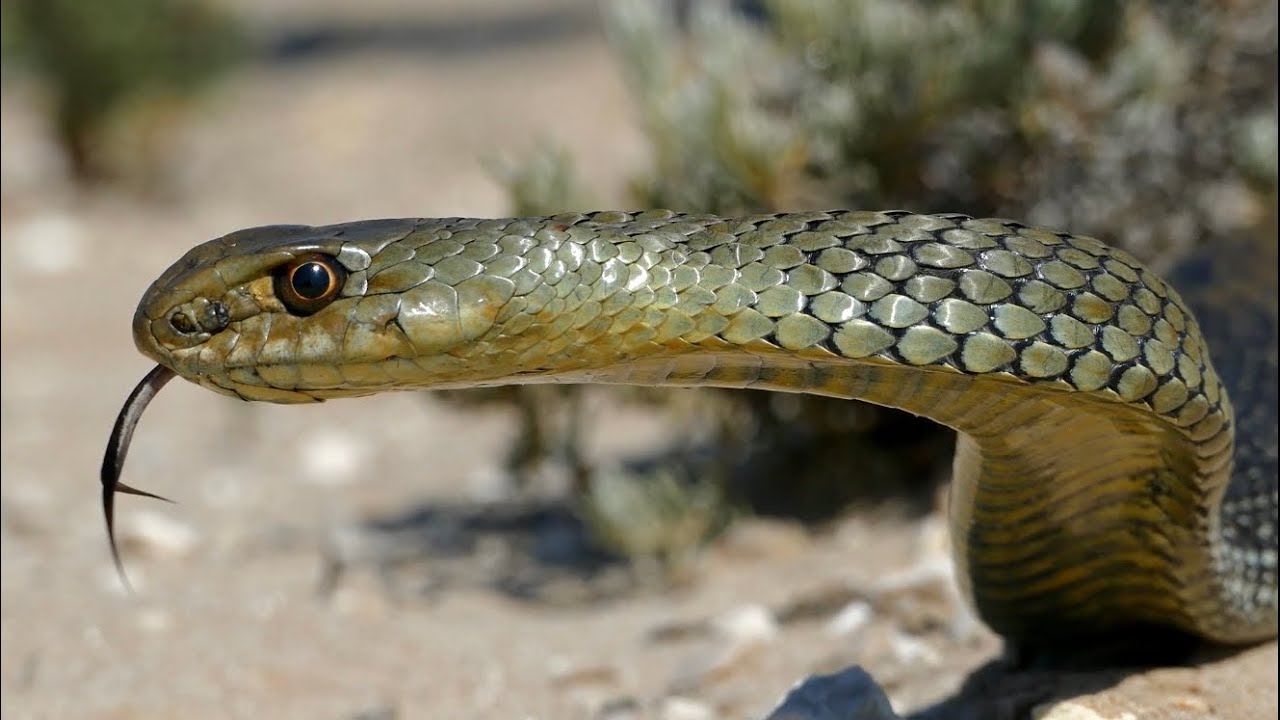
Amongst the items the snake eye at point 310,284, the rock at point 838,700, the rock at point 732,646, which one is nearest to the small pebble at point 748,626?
the rock at point 732,646

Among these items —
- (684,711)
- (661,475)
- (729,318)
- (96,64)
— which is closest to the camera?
(729,318)

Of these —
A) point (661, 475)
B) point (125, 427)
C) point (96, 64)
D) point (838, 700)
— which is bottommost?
point (661, 475)

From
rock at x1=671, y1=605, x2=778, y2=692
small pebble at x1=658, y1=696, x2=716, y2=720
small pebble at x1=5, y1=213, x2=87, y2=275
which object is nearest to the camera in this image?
small pebble at x1=658, y1=696, x2=716, y2=720

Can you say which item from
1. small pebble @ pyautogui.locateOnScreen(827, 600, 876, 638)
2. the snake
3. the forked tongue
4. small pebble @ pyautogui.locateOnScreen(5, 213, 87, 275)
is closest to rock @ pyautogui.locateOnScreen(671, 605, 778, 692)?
small pebble @ pyautogui.locateOnScreen(827, 600, 876, 638)

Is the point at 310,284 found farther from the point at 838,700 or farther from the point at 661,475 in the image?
the point at 661,475

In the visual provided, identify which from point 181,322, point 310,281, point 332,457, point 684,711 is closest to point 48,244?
point 332,457

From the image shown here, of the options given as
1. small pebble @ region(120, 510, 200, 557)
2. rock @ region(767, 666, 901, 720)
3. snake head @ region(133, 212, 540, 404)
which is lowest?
small pebble @ region(120, 510, 200, 557)

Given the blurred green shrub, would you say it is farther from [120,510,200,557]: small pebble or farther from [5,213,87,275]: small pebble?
[120,510,200,557]: small pebble
